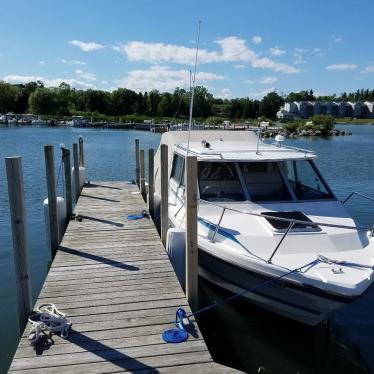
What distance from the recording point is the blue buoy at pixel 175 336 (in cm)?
485

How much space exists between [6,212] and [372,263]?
1156 cm

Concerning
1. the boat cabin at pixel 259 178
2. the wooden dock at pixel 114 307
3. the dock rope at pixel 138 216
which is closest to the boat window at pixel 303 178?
the boat cabin at pixel 259 178

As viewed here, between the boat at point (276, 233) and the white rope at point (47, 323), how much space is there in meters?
2.53

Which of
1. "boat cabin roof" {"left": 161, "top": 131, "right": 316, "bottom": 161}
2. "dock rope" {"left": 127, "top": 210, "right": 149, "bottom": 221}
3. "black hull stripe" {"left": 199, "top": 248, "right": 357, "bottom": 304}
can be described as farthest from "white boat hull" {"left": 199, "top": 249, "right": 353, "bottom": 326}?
"dock rope" {"left": 127, "top": 210, "right": 149, "bottom": 221}

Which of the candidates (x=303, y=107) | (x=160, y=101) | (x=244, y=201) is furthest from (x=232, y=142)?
(x=303, y=107)

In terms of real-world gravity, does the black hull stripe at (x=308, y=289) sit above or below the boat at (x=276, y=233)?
below

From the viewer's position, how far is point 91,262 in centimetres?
719

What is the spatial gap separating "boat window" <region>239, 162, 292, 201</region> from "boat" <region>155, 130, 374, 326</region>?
2 cm

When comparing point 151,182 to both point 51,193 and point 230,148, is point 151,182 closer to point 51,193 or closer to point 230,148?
point 230,148

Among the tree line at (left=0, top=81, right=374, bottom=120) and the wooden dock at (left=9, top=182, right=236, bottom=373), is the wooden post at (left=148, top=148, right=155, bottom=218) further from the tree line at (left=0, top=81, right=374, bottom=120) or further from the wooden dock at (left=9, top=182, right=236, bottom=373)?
the tree line at (left=0, top=81, right=374, bottom=120)

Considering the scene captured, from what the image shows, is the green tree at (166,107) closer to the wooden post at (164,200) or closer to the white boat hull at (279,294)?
the wooden post at (164,200)

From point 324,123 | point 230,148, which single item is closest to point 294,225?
point 230,148

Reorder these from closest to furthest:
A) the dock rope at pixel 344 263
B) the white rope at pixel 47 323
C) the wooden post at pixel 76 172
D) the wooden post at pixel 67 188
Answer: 1. the white rope at pixel 47 323
2. the dock rope at pixel 344 263
3. the wooden post at pixel 67 188
4. the wooden post at pixel 76 172

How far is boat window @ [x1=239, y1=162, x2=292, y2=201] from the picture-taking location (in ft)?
27.9
